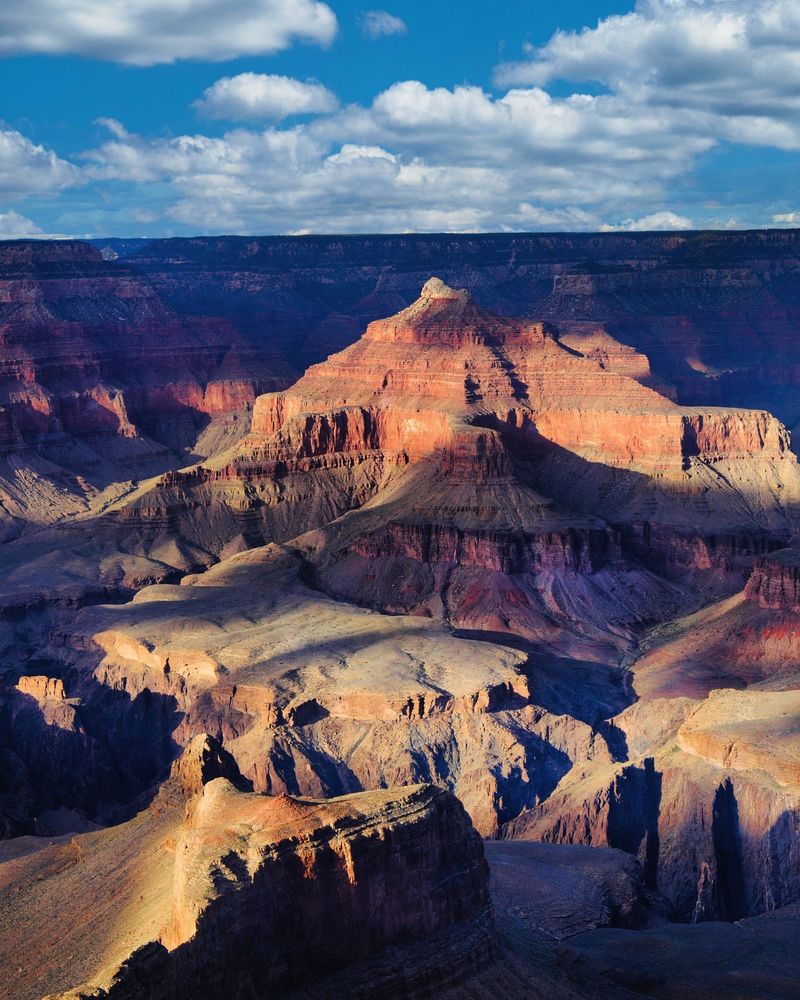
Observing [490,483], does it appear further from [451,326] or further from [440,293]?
[440,293]

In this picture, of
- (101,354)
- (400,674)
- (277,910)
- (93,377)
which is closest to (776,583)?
(400,674)

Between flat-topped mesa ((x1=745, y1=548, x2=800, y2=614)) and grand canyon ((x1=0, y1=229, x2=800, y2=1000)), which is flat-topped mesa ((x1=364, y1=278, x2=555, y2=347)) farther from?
flat-topped mesa ((x1=745, y1=548, x2=800, y2=614))

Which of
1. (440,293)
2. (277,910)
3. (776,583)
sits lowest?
(776,583)

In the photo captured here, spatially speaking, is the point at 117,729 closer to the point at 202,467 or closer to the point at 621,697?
the point at 621,697

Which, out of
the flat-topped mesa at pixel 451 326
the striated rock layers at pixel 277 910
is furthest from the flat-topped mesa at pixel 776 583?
the striated rock layers at pixel 277 910

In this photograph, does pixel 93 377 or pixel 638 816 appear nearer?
pixel 638 816

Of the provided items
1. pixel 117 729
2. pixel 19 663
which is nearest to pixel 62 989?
pixel 117 729
